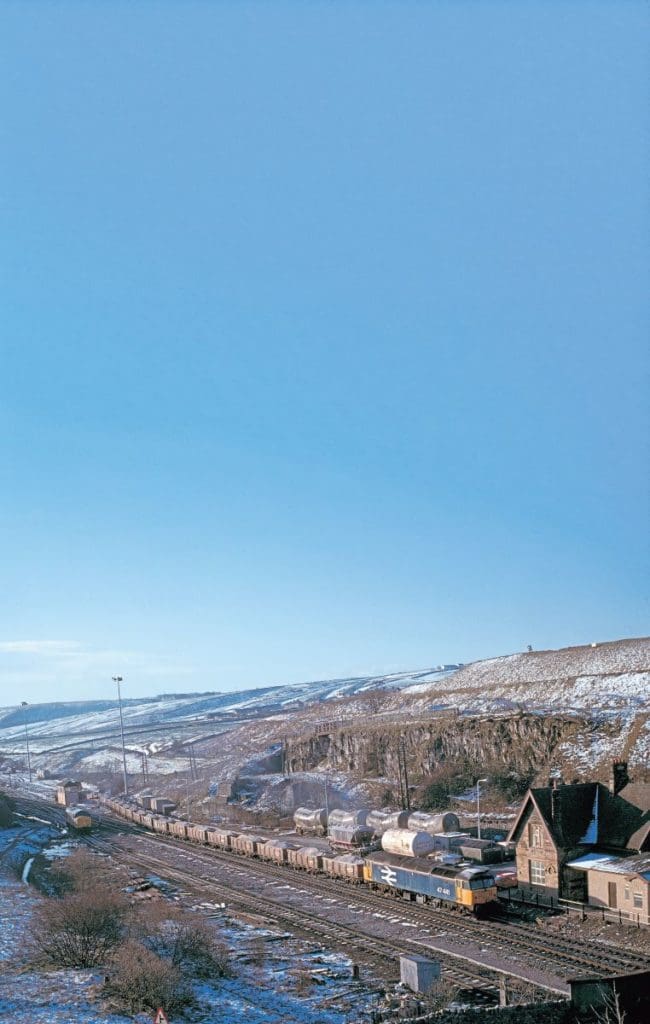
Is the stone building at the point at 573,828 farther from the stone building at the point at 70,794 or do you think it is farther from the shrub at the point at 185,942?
the stone building at the point at 70,794

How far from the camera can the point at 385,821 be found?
63.2 m

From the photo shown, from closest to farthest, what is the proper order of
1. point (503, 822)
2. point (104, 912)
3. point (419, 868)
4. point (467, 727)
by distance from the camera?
1. point (104, 912)
2. point (419, 868)
3. point (503, 822)
4. point (467, 727)

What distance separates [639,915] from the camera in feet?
127

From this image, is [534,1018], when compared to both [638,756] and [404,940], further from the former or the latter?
[638,756]

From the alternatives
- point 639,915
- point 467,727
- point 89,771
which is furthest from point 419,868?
point 89,771

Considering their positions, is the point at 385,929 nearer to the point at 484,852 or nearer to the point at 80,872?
the point at 484,852

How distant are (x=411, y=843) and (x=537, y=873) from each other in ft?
28.4

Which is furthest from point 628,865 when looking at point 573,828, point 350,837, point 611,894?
point 350,837

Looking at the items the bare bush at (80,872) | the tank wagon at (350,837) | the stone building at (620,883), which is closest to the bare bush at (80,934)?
the bare bush at (80,872)

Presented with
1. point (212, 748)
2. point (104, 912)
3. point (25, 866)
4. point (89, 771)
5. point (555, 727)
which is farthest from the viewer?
point (89, 771)

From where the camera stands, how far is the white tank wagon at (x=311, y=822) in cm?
7206

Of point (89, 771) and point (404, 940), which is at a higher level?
point (404, 940)

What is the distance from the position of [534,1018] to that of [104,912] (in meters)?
19.9

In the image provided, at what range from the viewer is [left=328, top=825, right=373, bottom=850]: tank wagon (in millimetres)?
A: 61156
